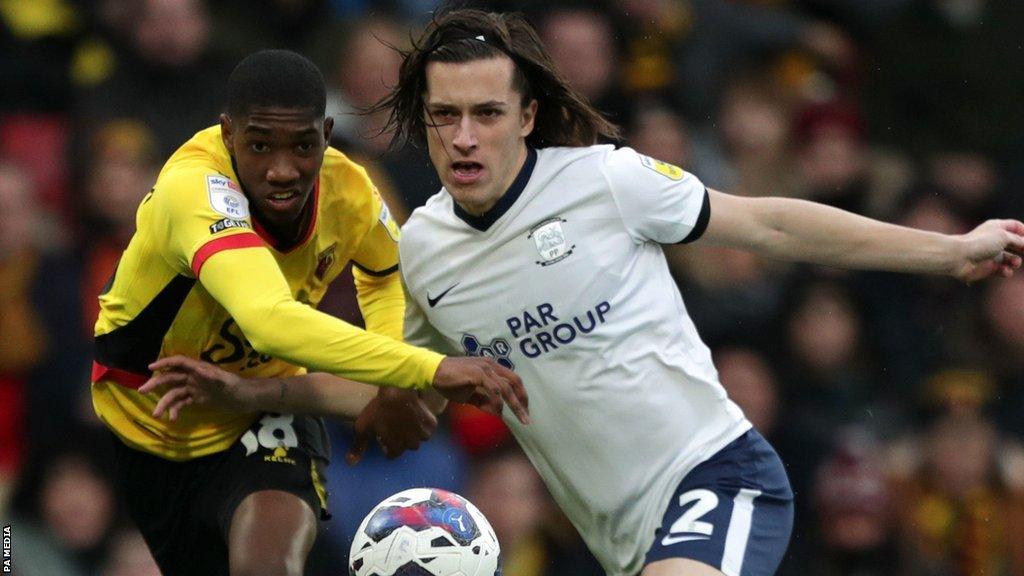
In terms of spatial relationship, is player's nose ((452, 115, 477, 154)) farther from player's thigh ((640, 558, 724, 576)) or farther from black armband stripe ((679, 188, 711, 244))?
player's thigh ((640, 558, 724, 576))

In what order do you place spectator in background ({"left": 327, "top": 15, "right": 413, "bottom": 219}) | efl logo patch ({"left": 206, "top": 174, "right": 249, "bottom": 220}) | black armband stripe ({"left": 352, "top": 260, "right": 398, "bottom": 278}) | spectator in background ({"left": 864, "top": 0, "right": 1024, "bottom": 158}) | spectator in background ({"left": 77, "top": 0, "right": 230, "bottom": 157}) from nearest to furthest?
efl logo patch ({"left": 206, "top": 174, "right": 249, "bottom": 220}) < black armband stripe ({"left": 352, "top": 260, "right": 398, "bottom": 278}) < spectator in background ({"left": 77, "top": 0, "right": 230, "bottom": 157}) < spectator in background ({"left": 327, "top": 15, "right": 413, "bottom": 219}) < spectator in background ({"left": 864, "top": 0, "right": 1024, "bottom": 158})

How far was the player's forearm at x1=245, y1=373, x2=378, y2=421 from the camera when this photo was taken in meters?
5.49

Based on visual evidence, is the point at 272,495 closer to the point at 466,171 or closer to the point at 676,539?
the point at 466,171

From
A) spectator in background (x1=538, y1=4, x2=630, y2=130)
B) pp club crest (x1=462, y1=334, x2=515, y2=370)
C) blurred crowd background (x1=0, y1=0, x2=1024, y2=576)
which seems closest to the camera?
pp club crest (x1=462, y1=334, x2=515, y2=370)

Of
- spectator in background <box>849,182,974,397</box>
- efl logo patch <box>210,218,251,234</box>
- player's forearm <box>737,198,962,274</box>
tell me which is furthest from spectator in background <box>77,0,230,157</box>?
spectator in background <box>849,182,974,397</box>

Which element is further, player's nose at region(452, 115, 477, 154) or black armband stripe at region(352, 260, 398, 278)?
black armband stripe at region(352, 260, 398, 278)

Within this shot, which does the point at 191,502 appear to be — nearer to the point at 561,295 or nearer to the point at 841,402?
the point at 561,295

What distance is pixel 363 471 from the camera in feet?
25.6

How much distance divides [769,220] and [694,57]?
4.34 metres

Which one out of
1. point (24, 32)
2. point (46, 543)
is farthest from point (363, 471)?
point (24, 32)

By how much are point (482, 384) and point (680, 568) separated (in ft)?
2.65

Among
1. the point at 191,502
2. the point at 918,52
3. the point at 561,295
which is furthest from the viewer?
the point at 918,52

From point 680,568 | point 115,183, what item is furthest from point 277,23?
point 680,568

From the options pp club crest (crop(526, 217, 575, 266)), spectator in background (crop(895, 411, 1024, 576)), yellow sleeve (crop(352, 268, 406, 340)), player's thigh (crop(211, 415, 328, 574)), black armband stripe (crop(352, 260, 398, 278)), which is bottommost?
spectator in background (crop(895, 411, 1024, 576))
